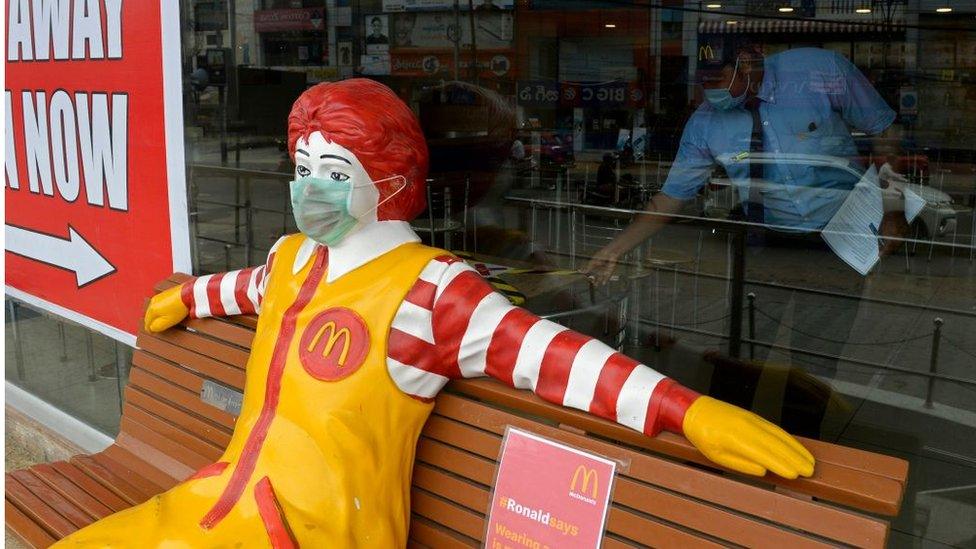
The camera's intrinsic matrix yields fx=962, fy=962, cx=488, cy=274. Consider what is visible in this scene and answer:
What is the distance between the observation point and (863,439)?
155 inches

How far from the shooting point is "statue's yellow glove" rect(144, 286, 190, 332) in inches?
126

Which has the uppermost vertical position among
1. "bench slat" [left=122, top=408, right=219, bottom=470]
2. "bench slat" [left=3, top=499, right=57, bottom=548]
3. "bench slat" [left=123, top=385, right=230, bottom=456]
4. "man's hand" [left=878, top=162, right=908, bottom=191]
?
"man's hand" [left=878, top=162, right=908, bottom=191]

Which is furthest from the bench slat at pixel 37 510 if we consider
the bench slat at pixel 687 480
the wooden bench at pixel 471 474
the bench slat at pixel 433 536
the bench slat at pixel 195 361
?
the bench slat at pixel 687 480

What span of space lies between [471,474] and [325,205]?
753 mm

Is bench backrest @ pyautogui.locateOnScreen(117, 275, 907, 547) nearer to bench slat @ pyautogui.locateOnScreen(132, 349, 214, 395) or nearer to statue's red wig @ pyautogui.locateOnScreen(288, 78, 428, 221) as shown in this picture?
bench slat @ pyautogui.locateOnScreen(132, 349, 214, 395)

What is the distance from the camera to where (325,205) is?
235cm

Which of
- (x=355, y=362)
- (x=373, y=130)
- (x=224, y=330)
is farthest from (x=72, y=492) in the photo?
(x=373, y=130)

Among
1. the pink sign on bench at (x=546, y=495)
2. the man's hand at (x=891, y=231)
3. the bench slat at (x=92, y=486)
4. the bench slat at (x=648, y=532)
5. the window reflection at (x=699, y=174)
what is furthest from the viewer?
the man's hand at (x=891, y=231)

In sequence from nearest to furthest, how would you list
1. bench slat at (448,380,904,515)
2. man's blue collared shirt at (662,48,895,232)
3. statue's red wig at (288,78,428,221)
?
bench slat at (448,380,904,515) → statue's red wig at (288,78,428,221) → man's blue collared shirt at (662,48,895,232)

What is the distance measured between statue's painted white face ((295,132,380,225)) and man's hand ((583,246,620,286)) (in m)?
1.89

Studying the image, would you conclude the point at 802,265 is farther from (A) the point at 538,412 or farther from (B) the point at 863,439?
(A) the point at 538,412

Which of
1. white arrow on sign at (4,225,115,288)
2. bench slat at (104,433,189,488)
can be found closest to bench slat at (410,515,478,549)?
bench slat at (104,433,189,488)

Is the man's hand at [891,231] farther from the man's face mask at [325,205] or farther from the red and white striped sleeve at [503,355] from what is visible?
the man's face mask at [325,205]

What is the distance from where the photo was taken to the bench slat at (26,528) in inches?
112
